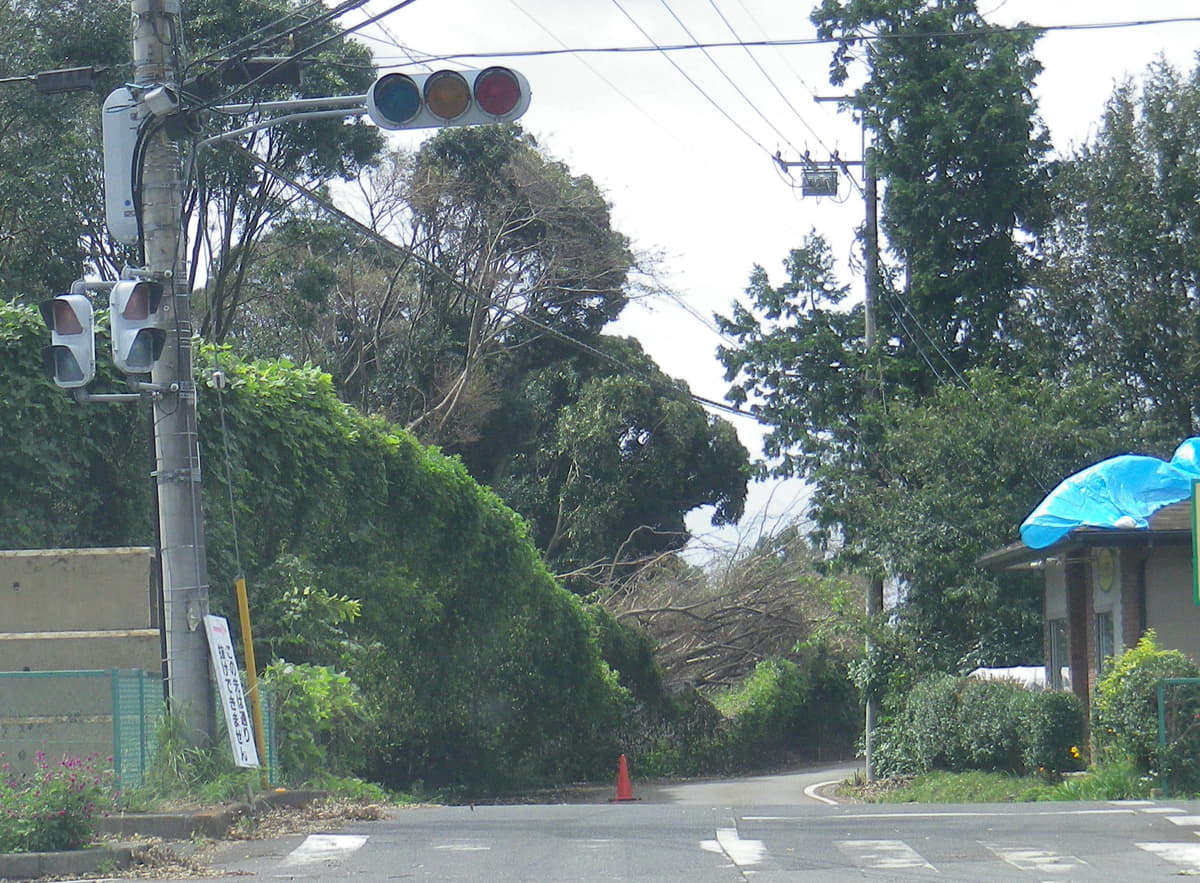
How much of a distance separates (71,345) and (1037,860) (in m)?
8.00

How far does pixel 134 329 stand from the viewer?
11836 millimetres

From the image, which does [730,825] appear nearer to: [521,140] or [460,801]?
[460,801]

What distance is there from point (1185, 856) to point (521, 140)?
1194 inches

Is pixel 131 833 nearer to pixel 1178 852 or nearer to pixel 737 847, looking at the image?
pixel 737 847

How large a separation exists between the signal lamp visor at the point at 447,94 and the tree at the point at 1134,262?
2435 centimetres

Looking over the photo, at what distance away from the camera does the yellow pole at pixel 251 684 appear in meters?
13.3

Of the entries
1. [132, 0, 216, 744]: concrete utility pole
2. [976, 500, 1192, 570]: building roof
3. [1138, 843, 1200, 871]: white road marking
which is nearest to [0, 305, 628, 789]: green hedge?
[132, 0, 216, 744]: concrete utility pole

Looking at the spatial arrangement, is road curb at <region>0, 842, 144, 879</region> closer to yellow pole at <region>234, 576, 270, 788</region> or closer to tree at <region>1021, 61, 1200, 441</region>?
yellow pole at <region>234, 576, 270, 788</region>

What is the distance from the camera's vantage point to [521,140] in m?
Answer: 37.7

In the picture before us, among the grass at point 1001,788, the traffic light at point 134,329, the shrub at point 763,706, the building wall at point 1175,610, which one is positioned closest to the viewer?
the traffic light at point 134,329

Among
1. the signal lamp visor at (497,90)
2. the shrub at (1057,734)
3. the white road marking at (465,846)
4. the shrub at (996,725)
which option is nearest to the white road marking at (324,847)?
the white road marking at (465,846)

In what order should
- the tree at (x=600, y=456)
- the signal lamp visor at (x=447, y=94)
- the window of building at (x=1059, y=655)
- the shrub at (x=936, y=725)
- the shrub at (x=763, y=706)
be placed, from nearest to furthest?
the signal lamp visor at (x=447, y=94)
the shrub at (x=936, y=725)
the window of building at (x=1059, y=655)
the shrub at (x=763, y=706)
the tree at (x=600, y=456)

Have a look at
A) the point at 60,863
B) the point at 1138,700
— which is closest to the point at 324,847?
the point at 60,863

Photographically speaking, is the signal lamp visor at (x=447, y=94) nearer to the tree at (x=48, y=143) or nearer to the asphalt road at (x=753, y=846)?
the asphalt road at (x=753, y=846)
